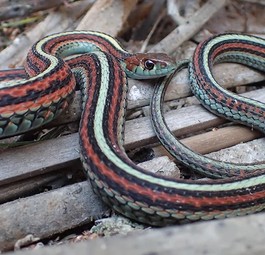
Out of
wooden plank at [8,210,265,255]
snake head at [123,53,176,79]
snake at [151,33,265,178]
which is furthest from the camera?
snake head at [123,53,176,79]

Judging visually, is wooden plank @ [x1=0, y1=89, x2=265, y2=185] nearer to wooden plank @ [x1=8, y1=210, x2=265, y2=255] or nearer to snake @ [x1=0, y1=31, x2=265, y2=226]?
snake @ [x1=0, y1=31, x2=265, y2=226]

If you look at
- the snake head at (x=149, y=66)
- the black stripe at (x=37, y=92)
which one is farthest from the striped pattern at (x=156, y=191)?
the snake head at (x=149, y=66)

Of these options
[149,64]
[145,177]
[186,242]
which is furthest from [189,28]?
[186,242]

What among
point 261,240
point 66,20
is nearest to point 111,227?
point 261,240

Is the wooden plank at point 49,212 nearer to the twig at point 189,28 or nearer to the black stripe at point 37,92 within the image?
the black stripe at point 37,92

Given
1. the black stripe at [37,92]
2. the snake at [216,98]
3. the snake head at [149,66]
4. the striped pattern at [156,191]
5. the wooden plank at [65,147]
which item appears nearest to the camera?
the striped pattern at [156,191]

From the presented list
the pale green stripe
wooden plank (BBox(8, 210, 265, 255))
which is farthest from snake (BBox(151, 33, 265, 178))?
wooden plank (BBox(8, 210, 265, 255))

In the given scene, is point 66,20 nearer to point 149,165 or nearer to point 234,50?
point 234,50

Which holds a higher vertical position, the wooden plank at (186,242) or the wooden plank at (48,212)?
the wooden plank at (186,242)
